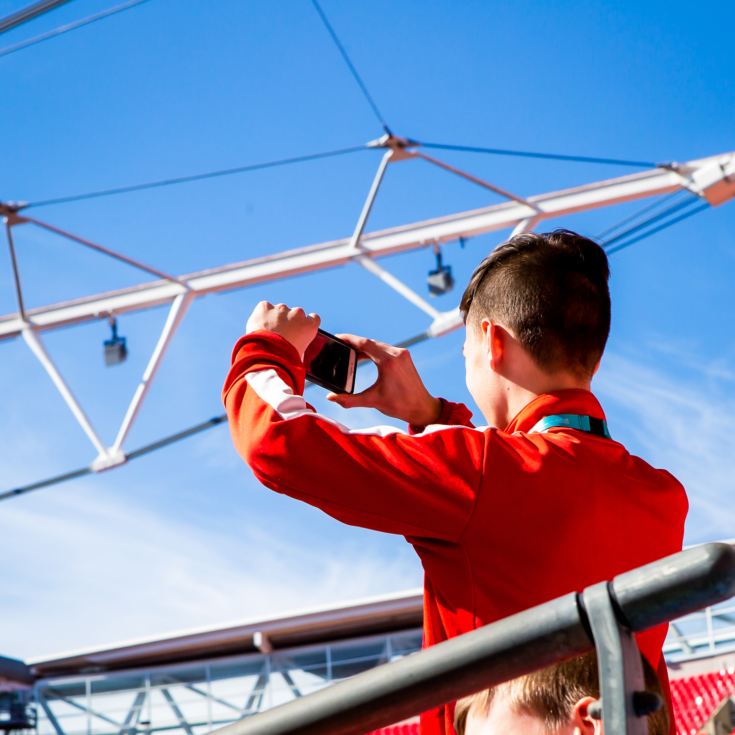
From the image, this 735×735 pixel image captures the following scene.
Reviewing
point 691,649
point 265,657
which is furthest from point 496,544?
point 265,657

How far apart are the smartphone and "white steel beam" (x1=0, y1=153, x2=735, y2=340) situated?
25.6 ft

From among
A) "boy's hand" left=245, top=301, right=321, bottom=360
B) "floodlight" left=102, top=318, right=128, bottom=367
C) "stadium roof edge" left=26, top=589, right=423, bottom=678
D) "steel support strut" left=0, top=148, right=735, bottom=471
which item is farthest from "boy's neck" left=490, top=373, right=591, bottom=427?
"stadium roof edge" left=26, top=589, right=423, bottom=678

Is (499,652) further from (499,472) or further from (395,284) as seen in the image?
(395,284)

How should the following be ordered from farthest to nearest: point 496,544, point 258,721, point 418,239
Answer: point 418,239
point 496,544
point 258,721

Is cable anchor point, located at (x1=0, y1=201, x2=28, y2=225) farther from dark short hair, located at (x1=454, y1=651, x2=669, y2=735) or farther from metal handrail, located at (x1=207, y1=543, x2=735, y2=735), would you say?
metal handrail, located at (x1=207, y1=543, x2=735, y2=735)

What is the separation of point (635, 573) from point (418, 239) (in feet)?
31.4

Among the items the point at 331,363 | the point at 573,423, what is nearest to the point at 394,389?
the point at 331,363

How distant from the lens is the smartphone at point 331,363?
6.51 ft

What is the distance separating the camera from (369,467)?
1511mm

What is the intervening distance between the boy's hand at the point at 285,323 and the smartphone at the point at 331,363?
0.11 metres

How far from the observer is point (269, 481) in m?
1.55

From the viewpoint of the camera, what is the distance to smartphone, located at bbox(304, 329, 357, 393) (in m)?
1.98

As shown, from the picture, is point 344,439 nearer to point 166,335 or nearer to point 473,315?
point 473,315

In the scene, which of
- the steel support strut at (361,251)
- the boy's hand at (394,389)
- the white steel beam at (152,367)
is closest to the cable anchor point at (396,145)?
the steel support strut at (361,251)
